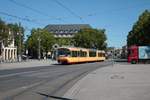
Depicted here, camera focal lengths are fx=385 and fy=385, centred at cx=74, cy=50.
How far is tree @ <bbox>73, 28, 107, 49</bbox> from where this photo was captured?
166 m

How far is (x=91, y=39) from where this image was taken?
167250 millimetres

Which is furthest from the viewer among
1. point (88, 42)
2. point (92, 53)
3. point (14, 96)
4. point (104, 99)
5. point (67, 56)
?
point (88, 42)

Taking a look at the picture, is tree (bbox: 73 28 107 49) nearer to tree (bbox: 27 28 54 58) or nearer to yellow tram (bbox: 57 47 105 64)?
tree (bbox: 27 28 54 58)

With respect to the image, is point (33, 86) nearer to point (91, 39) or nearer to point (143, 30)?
point (143, 30)

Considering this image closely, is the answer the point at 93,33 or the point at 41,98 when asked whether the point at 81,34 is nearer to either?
the point at 93,33

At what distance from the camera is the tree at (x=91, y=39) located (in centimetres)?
16638

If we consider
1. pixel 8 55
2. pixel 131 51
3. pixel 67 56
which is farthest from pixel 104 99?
pixel 8 55

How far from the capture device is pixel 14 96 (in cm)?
1488

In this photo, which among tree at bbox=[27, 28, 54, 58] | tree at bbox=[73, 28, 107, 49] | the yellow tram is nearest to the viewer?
the yellow tram

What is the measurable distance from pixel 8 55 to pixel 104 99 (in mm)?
106952

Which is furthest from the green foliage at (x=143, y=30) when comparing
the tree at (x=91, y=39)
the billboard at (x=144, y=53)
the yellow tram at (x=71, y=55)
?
the tree at (x=91, y=39)

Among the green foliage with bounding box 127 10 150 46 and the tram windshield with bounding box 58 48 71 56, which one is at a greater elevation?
the green foliage with bounding box 127 10 150 46

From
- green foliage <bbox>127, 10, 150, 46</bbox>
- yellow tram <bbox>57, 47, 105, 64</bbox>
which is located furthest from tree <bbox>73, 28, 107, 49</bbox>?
yellow tram <bbox>57, 47, 105, 64</bbox>

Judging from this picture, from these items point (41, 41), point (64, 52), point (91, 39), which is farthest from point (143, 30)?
point (91, 39)
